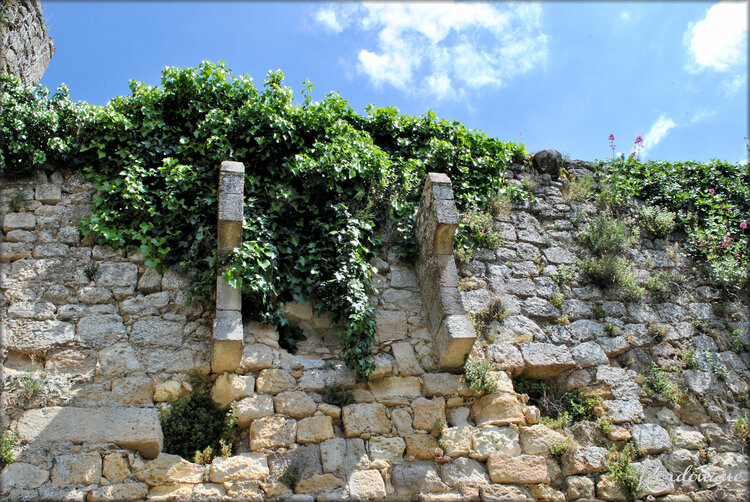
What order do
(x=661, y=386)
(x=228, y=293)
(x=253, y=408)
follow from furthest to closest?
(x=661, y=386) → (x=228, y=293) → (x=253, y=408)

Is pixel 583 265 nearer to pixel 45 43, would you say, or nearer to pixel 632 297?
pixel 632 297

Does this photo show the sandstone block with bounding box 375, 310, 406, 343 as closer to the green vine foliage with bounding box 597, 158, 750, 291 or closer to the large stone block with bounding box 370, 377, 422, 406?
the large stone block with bounding box 370, 377, 422, 406

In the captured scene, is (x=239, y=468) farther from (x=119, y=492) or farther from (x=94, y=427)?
(x=94, y=427)

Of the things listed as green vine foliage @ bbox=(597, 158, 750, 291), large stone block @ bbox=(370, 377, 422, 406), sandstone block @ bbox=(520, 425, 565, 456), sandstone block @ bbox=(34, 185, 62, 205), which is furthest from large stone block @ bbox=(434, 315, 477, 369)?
sandstone block @ bbox=(34, 185, 62, 205)

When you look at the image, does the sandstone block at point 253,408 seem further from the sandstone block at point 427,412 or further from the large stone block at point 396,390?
the sandstone block at point 427,412

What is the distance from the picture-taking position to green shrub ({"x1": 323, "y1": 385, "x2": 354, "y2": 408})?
4.63 meters

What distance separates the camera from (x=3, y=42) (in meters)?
5.60

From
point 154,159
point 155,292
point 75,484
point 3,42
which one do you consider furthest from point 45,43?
point 75,484

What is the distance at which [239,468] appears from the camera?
4.16 m

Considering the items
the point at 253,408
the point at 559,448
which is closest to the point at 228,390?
the point at 253,408

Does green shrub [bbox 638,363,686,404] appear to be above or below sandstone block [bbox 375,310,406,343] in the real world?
below

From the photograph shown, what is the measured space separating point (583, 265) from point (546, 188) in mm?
1156

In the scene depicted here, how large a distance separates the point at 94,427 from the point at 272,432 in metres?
1.27

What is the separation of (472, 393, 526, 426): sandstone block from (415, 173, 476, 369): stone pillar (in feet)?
1.23
